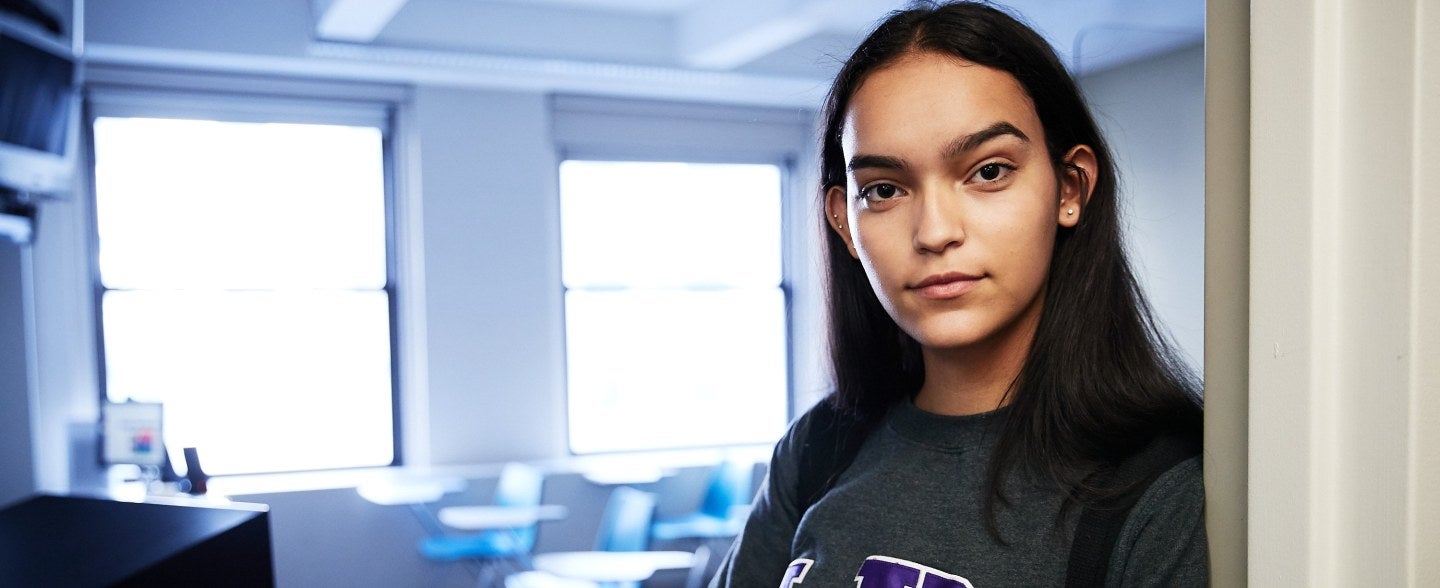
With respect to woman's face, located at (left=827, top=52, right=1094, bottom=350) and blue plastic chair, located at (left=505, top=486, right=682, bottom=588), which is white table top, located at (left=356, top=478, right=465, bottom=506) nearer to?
blue plastic chair, located at (left=505, top=486, right=682, bottom=588)

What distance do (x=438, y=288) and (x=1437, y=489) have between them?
4.95m

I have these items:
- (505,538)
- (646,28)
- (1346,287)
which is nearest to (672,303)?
(646,28)

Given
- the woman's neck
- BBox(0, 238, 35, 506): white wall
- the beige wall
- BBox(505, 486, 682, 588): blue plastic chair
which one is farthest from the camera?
BBox(505, 486, 682, 588): blue plastic chair

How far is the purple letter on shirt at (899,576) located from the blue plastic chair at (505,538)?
152 inches

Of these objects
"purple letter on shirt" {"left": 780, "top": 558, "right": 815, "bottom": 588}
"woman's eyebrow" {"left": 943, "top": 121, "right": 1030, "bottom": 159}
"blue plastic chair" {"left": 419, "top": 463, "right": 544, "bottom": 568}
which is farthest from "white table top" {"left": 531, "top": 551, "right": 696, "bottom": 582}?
"woman's eyebrow" {"left": 943, "top": 121, "right": 1030, "bottom": 159}

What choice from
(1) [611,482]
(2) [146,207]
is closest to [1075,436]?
(1) [611,482]

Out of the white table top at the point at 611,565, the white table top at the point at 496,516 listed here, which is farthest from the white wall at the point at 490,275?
the white table top at the point at 611,565

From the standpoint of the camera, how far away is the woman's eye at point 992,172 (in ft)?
3.05

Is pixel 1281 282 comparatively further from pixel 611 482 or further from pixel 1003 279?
pixel 611 482

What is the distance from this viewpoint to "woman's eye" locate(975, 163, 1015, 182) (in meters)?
0.93

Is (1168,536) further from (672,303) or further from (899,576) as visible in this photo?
(672,303)

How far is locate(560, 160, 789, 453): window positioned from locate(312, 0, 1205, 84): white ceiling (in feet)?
2.78

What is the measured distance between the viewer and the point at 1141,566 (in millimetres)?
767

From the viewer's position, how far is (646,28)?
205 inches
